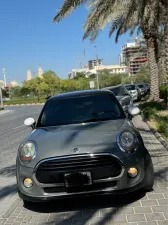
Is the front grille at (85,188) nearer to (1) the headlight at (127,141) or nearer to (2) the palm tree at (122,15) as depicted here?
(1) the headlight at (127,141)

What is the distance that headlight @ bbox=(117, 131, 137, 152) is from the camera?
13.3 feet

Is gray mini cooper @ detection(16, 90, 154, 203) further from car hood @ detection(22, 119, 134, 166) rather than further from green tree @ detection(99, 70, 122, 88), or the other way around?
green tree @ detection(99, 70, 122, 88)

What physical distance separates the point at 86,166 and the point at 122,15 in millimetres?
15427

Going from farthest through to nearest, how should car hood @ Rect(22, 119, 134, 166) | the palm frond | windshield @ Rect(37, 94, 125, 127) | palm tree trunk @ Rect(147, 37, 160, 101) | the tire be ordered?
palm tree trunk @ Rect(147, 37, 160, 101) < the palm frond < windshield @ Rect(37, 94, 125, 127) < the tire < car hood @ Rect(22, 119, 134, 166)

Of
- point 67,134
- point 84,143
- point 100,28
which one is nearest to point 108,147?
point 84,143

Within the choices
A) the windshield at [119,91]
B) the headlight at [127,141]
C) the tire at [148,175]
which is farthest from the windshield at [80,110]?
the windshield at [119,91]

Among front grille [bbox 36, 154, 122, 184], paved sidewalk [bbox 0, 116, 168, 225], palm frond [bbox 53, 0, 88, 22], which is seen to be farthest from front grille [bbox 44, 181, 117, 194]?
palm frond [bbox 53, 0, 88, 22]

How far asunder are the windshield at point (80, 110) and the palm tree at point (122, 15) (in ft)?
24.6

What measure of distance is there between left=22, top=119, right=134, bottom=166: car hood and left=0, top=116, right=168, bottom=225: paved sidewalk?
2.69ft

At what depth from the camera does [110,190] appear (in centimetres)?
397

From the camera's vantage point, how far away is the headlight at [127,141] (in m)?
4.05

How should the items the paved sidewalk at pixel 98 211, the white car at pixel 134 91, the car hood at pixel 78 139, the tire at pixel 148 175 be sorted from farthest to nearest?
the white car at pixel 134 91 → the tire at pixel 148 175 → the car hood at pixel 78 139 → the paved sidewalk at pixel 98 211

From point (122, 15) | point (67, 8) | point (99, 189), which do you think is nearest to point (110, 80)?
point (122, 15)

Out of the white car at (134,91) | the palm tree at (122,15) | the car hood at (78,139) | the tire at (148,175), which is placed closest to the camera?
the car hood at (78,139)
